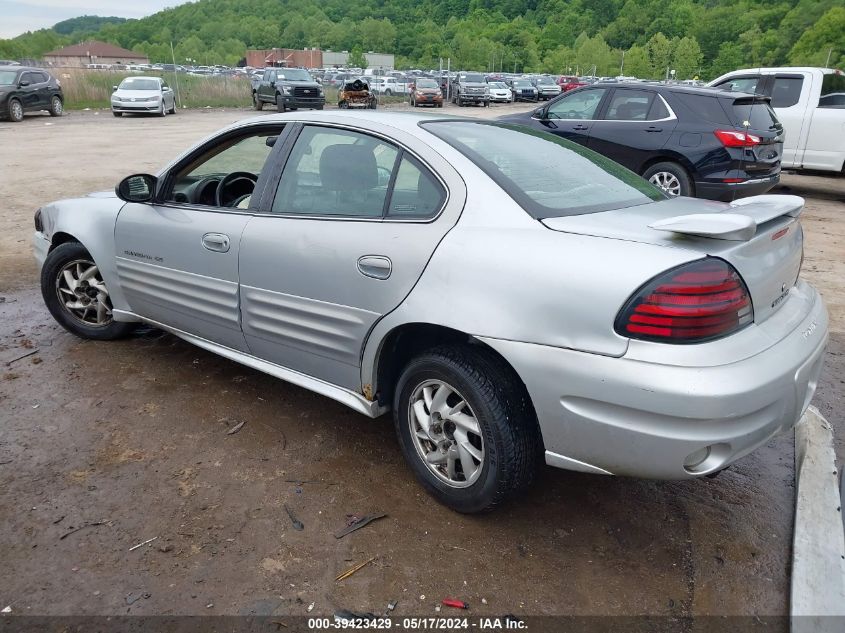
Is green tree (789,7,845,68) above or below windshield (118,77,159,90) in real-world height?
above

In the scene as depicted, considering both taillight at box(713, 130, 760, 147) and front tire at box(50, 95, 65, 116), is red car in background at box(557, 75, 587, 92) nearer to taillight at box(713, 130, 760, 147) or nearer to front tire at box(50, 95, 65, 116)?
front tire at box(50, 95, 65, 116)

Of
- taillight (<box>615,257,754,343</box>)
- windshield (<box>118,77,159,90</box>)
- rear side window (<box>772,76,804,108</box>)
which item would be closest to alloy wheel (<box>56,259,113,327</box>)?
taillight (<box>615,257,754,343</box>)

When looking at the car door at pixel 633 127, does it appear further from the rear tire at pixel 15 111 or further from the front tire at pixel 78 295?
the rear tire at pixel 15 111

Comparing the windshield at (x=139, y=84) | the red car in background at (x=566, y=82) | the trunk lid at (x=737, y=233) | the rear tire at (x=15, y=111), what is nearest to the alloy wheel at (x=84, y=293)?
the trunk lid at (x=737, y=233)

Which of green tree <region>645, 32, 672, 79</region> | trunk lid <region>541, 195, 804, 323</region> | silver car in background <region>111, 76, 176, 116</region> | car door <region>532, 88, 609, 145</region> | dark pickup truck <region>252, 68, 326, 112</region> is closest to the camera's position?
trunk lid <region>541, 195, 804, 323</region>

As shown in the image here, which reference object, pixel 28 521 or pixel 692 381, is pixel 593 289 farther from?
pixel 28 521

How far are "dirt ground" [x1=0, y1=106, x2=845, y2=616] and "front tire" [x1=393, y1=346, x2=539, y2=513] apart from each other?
0.17m

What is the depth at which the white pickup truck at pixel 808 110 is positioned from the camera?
33.5 feet

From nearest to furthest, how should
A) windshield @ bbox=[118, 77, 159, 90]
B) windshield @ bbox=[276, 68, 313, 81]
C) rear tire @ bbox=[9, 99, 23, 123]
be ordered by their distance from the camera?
rear tire @ bbox=[9, 99, 23, 123]
windshield @ bbox=[118, 77, 159, 90]
windshield @ bbox=[276, 68, 313, 81]

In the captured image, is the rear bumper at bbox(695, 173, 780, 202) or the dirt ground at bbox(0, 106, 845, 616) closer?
the dirt ground at bbox(0, 106, 845, 616)

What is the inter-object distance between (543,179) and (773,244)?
94 centimetres

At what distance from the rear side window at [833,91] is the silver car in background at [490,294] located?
30.0 feet

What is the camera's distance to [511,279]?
2.36 meters

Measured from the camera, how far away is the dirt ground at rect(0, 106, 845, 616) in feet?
7.64
